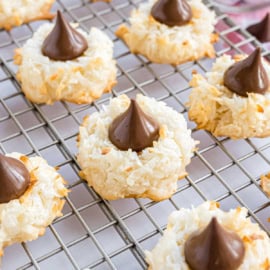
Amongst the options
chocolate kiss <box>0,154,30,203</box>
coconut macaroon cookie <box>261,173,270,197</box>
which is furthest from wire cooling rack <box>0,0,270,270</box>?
chocolate kiss <box>0,154,30,203</box>

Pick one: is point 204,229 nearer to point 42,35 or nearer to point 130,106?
point 130,106

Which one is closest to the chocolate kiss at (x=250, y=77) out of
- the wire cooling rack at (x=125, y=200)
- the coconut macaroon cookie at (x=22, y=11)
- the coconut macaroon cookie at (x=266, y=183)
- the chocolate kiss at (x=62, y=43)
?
the wire cooling rack at (x=125, y=200)

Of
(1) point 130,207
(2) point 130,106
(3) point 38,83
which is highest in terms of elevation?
(2) point 130,106

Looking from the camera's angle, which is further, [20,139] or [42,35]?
[42,35]

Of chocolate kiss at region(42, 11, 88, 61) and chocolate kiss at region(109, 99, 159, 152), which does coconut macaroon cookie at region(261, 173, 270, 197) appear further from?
chocolate kiss at region(42, 11, 88, 61)

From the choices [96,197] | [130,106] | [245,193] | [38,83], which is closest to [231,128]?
[245,193]

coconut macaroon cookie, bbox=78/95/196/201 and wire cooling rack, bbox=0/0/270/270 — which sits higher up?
coconut macaroon cookie, bbox=78/95/196/201
